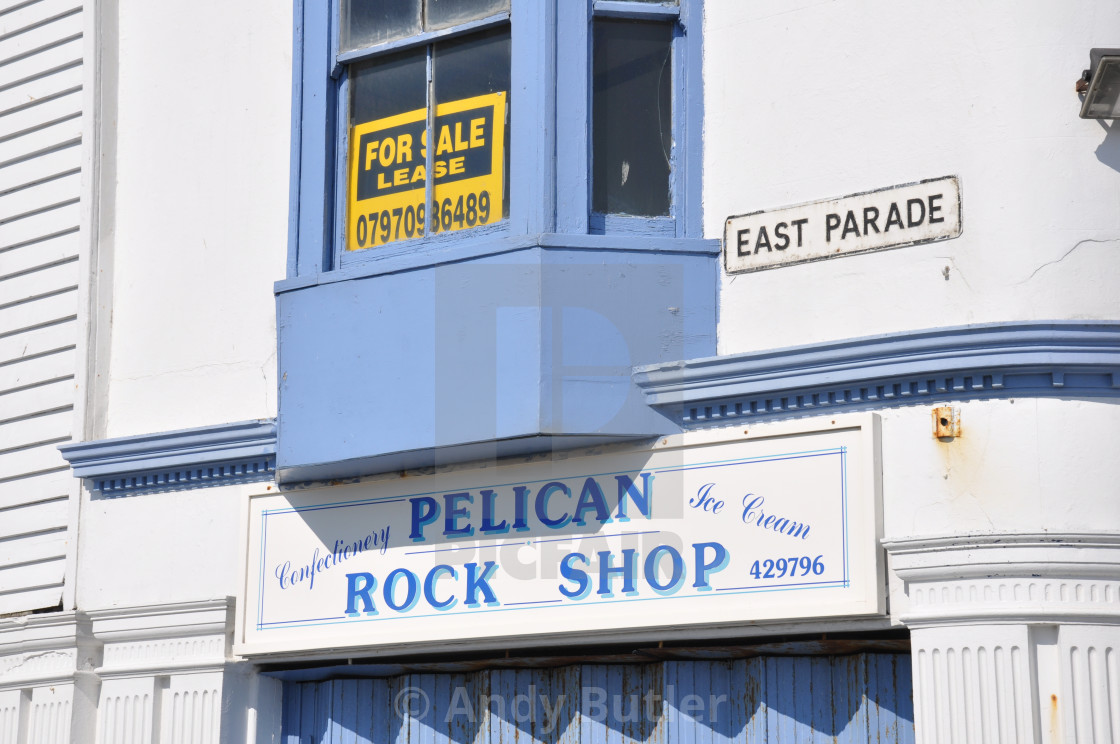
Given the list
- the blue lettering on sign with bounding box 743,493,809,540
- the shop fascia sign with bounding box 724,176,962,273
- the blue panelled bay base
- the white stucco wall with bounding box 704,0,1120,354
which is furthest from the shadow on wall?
the blue panelled bay base

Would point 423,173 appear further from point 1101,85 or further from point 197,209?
point 1101,85

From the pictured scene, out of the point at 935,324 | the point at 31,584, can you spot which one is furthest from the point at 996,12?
the point at 31,584

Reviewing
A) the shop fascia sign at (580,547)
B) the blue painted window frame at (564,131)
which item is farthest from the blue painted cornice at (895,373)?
the blue painted window frame at (564,131)

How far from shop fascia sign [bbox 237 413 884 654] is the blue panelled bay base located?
0.40 meters

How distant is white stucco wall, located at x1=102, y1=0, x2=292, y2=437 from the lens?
809 centimetres

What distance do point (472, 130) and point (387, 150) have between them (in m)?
0.50


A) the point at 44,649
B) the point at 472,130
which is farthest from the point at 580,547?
the point at 44,649

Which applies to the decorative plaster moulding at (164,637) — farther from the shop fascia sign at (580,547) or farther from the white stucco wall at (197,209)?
the white stucco wall at (197,209)

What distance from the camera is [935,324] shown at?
6.36 m

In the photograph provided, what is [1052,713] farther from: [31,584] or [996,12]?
[31,584]

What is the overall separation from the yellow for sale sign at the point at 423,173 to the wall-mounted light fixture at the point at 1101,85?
99.6 inches

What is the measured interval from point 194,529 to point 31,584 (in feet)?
3.81

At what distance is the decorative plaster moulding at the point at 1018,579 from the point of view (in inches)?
232

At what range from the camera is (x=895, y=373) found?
629cm
